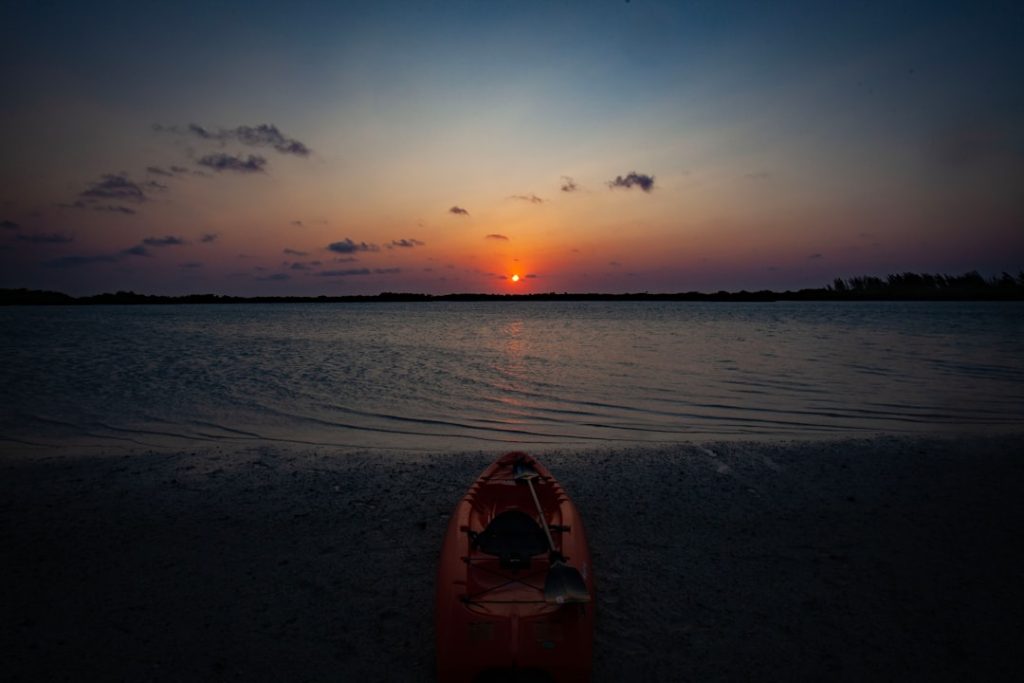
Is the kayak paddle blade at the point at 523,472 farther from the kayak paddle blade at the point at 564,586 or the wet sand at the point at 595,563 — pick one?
the kayak paddle blade at the point at 564,586

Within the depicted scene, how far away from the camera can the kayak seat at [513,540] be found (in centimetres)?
471

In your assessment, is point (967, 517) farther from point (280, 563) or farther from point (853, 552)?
point (280, 563)

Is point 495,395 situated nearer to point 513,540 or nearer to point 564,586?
point 513,540

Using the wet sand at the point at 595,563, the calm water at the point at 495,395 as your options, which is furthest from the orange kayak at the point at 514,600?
the calm water at the point at 495,395

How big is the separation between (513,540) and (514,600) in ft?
2.97

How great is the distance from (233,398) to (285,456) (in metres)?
7.59

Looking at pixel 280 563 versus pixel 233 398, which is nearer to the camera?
pixel 280 563

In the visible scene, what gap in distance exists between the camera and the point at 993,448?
934 cm

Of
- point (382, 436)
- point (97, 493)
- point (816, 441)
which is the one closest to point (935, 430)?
point (816, 441)

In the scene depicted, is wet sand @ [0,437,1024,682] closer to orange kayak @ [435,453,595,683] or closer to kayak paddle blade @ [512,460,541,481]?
orange kayak @ [435,453,595,683]

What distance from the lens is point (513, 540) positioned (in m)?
4.96

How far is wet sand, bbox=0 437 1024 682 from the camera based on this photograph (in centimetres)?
428

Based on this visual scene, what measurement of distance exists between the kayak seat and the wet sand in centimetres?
80

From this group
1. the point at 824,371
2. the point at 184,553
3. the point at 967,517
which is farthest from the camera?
the point at 824,371
